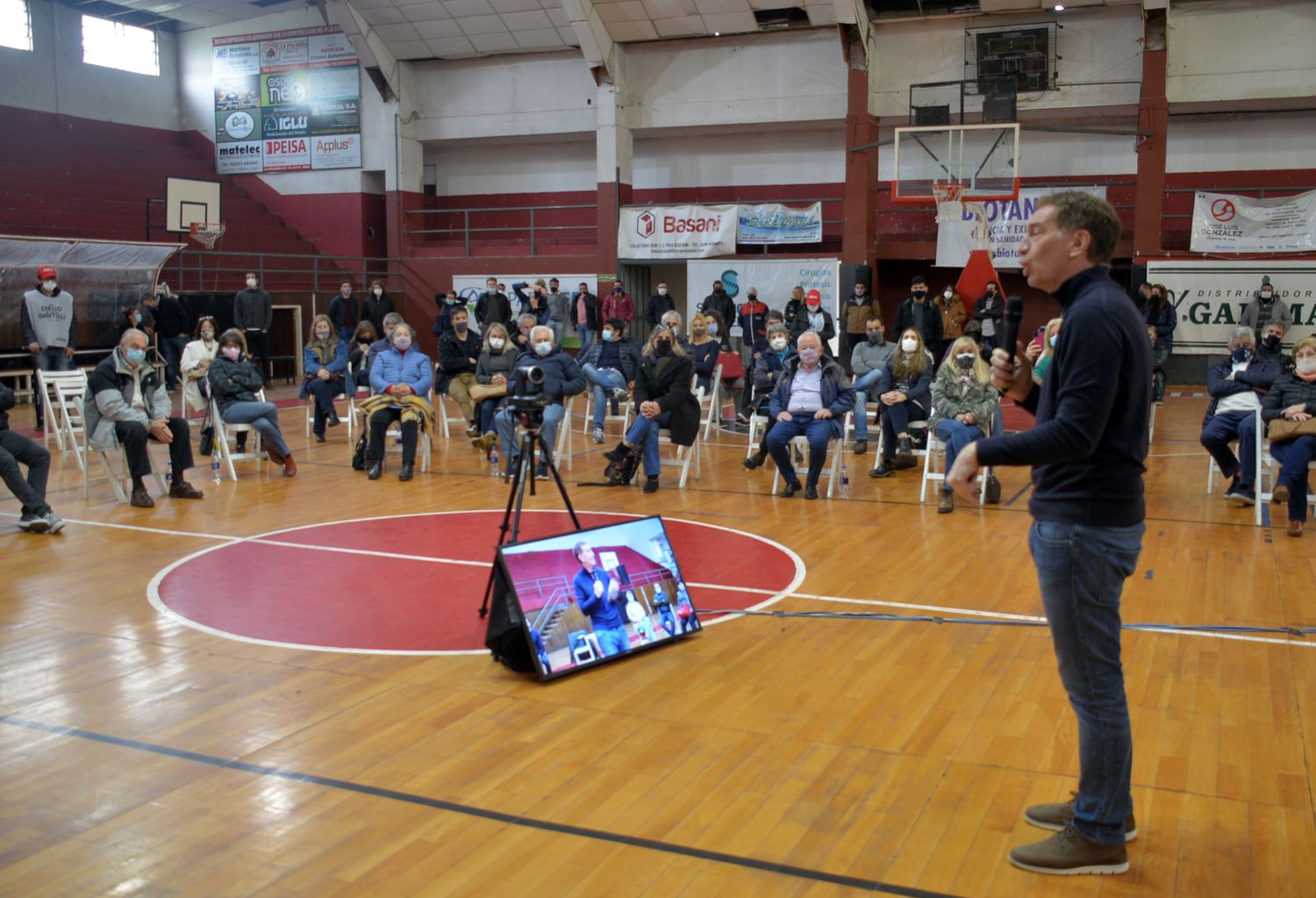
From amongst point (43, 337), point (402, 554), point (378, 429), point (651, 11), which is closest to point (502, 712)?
point (402, 554)

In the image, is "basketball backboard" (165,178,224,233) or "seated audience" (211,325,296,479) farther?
"basketball backboard" (165,178,224,233)

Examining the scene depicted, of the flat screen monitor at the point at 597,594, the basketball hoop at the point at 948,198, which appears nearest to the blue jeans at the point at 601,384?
the flat screen monitor at the point at 597,594

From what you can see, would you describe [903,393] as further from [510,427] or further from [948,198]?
[948,198]

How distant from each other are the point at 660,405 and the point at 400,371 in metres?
2.76

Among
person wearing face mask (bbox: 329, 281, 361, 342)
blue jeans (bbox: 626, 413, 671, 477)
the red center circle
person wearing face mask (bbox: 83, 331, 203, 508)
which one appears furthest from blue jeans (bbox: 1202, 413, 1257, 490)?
person wearing face mask (bbox: 329, 281, 361, 342)

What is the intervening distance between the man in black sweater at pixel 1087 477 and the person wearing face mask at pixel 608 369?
32.1 ft

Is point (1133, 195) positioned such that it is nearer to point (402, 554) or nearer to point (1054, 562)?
point (402, 554)

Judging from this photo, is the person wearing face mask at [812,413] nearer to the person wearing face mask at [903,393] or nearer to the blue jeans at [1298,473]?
the person wearing face mask at [903,393]

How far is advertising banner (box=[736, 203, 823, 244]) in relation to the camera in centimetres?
2186

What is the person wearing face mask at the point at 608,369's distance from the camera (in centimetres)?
1303

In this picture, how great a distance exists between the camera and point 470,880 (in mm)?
3285

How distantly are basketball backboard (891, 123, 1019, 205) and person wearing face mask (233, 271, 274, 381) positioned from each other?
1088 cm

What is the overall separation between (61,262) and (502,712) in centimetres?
1584

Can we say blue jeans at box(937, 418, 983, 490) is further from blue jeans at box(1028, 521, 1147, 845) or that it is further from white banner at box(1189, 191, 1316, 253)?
white banner at box(1189, 191, 1316, 253)
